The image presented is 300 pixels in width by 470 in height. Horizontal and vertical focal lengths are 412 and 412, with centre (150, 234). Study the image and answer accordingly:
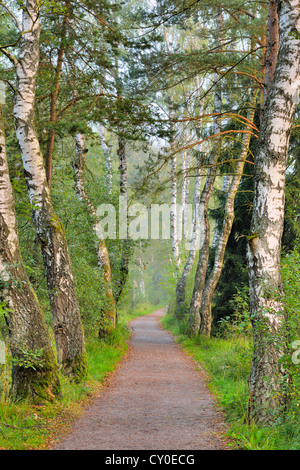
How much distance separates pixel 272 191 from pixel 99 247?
330 inches

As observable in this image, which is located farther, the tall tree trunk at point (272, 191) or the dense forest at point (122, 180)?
the dense forest at point (122, 180)

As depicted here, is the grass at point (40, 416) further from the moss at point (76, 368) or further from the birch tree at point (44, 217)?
the birch tree at point (44, 217)

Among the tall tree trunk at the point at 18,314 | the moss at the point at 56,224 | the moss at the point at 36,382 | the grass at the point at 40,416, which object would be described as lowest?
the grass at the point at 40,416

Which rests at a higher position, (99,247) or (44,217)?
(44,217)

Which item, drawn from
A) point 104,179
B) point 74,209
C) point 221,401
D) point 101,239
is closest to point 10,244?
point 221,401

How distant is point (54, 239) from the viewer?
7.36m

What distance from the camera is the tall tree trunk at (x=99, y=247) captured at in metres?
11.6

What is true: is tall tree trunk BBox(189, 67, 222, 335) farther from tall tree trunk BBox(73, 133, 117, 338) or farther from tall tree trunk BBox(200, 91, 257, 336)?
tall tree trunk BBox(73, 133, 117, 338)

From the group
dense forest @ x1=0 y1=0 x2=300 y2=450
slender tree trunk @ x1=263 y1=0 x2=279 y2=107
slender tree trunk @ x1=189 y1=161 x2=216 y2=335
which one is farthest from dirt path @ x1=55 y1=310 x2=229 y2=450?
slender tree trunk @ x1=263 y1=0 x2=279 y2=107

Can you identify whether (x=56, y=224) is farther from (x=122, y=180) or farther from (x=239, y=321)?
(x=122, y=180)

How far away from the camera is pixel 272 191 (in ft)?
17.9

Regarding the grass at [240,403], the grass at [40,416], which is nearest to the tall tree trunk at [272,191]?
the grass at [240,403]

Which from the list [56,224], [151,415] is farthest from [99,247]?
[151,415]

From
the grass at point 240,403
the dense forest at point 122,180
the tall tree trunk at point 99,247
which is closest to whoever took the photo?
the grass at point 240,403
